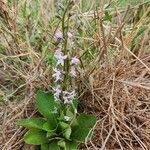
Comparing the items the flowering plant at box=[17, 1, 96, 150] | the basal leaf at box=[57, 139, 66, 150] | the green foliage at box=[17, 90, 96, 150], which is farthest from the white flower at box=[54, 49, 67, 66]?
the basal leaf at box=[57, 139, 66, 150]

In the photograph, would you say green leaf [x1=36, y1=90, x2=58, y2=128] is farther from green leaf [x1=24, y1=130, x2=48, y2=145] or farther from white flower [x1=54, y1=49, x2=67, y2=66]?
white flower [x1=54, y1=49, x2=67, y2=66]

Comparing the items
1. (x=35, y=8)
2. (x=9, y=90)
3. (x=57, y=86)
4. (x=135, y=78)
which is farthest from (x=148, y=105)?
(x=35, y=8)

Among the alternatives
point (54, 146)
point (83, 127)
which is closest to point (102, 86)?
point (83, 127)

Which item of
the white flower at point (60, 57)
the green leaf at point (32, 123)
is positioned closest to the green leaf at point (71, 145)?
the green leaf at point (32, 123)

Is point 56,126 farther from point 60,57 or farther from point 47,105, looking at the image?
point 60,57

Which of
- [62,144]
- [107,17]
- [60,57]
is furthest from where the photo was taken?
[107,17]
